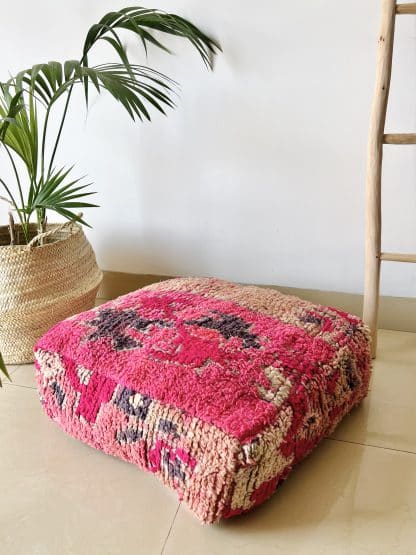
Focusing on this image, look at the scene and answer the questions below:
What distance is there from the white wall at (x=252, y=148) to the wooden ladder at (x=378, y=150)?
4.7 inches

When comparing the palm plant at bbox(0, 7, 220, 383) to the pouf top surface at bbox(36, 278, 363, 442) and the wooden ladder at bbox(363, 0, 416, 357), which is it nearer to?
the pouf top surface at bbox(36, 278, 363, 442)

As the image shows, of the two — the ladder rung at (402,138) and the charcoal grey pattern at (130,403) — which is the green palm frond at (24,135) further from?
the ladder rung at (402,138)

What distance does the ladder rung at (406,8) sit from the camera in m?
1.19

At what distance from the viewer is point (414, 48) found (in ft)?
4.33

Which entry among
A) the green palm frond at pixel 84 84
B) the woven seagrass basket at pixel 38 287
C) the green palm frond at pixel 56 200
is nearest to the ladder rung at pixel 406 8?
the green palm frond at pixel 84 84

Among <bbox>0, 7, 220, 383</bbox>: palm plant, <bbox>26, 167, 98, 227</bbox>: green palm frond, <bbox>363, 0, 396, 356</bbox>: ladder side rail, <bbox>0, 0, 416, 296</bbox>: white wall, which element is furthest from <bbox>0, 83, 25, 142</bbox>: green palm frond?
<bbox>363, 0, 396, 356</bbox>: ladder side rail

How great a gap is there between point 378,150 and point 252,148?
36 centimetres

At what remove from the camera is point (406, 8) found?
119cm

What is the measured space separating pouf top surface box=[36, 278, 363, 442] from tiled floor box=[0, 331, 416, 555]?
→ 12cm

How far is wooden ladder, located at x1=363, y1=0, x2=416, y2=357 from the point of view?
1.22 meters

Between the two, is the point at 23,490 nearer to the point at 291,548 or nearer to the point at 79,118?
the point at 291,548

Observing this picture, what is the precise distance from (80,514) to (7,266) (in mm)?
633

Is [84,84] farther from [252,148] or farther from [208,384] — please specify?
[208,384]

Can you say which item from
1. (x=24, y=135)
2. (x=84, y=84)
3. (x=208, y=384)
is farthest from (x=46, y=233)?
(x=208, y=384)
